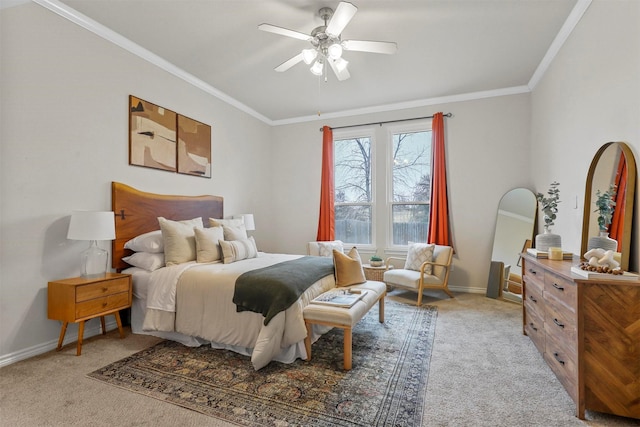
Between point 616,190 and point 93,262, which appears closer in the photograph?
point 616,190

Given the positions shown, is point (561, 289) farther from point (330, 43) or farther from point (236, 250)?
point (236, 250)

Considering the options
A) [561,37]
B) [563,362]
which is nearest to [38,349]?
[563,362]

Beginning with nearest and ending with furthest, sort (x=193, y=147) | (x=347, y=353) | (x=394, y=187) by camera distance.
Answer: (x=347, y=353)
(x=193, y=147)
(x=394, y=187)

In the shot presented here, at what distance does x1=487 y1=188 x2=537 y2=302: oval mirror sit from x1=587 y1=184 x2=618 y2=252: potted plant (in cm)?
200

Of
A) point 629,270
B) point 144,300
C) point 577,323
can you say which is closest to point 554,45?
point 629,270

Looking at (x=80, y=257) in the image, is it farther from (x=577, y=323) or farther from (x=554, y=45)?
(x=554, y=45)

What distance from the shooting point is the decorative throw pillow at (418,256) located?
14.5 ft

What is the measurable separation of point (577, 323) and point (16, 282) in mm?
4044

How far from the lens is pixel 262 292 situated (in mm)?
2430

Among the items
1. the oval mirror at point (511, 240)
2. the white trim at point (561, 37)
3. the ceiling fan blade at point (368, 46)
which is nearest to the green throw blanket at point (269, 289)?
the ceiling fan blade at point (368, 46)

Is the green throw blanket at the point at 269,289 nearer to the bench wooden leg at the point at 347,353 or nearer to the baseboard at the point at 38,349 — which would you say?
the bench wooden leg at the point at 347,353

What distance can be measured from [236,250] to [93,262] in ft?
4.35

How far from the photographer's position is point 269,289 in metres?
2.42

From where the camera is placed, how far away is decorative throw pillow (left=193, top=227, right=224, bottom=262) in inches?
130
